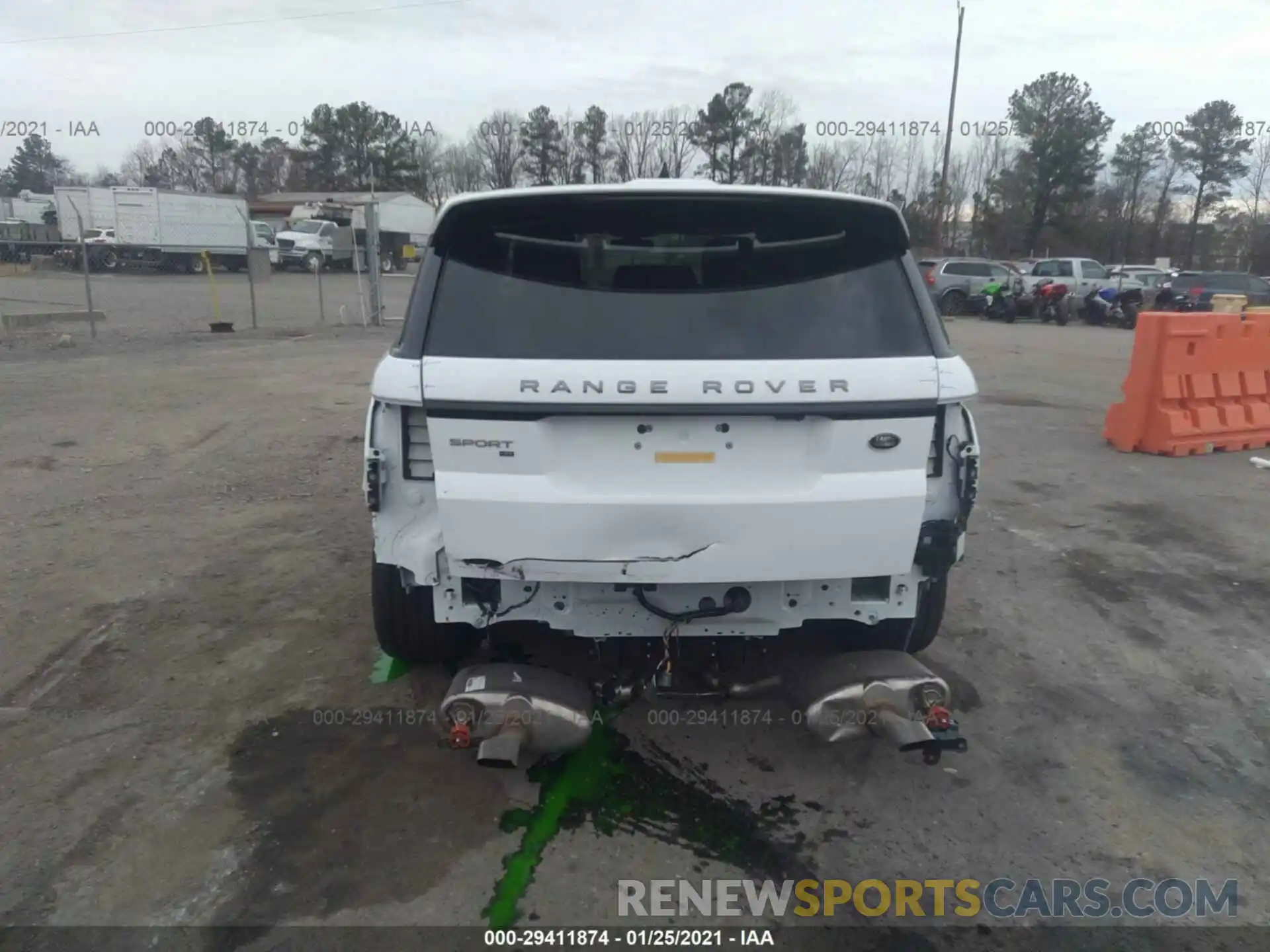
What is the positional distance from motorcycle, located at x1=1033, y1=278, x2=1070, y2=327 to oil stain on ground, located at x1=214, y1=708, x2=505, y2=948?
2706cm

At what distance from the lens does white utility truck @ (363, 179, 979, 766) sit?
2.89 metres

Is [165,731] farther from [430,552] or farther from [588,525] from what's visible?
[588,525]

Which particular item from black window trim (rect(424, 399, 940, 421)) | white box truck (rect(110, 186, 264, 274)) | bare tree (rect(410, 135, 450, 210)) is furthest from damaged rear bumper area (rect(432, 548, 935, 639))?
bare tree (rect(410, 135, 450, 210))

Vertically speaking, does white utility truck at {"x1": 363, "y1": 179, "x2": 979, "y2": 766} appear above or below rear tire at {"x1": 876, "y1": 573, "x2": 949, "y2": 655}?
above

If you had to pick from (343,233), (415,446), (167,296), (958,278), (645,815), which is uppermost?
(415,446)

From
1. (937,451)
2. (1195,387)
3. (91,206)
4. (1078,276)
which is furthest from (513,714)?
(91,206)

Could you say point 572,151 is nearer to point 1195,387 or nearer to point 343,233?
point 343,233

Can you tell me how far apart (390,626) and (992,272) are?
94.2 feet

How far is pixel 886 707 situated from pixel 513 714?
129 cm

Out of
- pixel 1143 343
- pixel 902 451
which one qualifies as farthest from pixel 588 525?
pixel 1143 343

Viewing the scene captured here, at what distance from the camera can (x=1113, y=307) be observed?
2642 cm

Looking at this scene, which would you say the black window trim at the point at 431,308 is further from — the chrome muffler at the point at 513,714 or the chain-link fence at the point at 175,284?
the chain-link fence at the point at 175,284

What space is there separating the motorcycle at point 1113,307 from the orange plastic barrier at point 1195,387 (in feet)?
61.4

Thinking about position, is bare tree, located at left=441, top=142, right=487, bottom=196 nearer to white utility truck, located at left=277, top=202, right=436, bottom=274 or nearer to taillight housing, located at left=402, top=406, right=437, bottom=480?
white utility truck, located at left=277, top=202, right=436, bottom=274
